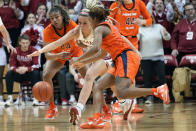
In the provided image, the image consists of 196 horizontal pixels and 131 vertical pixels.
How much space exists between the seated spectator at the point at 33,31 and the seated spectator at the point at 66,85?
1119 mm

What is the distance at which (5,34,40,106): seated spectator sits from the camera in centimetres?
1020

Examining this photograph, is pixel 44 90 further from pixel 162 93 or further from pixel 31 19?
pixel 31 19

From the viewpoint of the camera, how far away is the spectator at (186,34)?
9471 millimetres

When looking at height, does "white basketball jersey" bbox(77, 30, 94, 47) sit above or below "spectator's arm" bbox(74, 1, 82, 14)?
below

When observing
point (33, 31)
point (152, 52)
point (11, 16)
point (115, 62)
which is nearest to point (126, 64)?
point (115, 62)

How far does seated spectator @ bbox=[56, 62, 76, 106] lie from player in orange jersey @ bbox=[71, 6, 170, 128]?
5.15 meters

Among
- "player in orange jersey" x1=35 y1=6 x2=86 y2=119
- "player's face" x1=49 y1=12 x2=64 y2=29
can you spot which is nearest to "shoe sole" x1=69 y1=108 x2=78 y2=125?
"player in orange jersey" x1=35 y1=6 x2=86 y2=119

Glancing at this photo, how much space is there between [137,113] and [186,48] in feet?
11.3

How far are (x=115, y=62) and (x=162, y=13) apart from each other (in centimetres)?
533

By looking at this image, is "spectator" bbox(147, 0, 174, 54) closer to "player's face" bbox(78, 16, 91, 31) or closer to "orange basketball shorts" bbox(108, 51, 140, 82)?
"player's face" bbox(78, 16, 91, 31)

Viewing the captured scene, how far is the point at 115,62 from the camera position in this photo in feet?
16.3

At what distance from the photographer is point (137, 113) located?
6.67 metres

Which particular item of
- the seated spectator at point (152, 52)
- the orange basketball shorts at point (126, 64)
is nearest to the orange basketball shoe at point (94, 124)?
the orange basketball shorts at point (126, 64)

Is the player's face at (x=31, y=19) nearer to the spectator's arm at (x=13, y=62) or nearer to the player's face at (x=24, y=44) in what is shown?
the player's face at (x=24, y=44)
